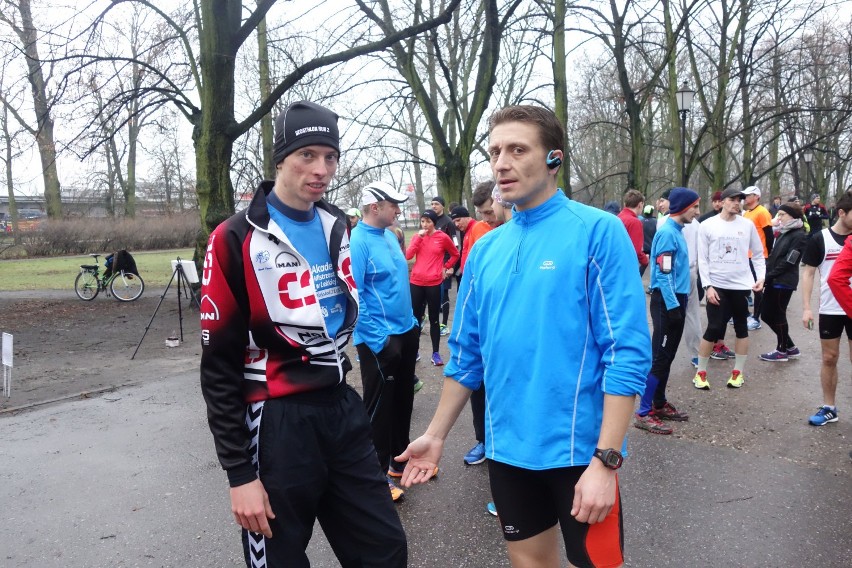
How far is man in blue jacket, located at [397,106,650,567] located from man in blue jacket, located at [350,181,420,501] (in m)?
1.90

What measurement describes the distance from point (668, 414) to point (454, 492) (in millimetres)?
2364

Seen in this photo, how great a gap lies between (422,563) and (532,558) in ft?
4.46

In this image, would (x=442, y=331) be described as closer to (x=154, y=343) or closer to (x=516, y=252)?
(x=154, y=343)

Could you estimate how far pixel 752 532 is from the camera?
3.41 metres

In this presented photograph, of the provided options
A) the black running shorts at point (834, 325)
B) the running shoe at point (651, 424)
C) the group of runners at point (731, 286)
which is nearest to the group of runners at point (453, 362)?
the running shoe at point (651, 424)

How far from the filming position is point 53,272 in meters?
22.6

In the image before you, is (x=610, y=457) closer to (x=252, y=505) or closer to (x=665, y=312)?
(x=252, y=505)

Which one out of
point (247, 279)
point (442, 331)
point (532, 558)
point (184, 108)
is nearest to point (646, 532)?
point (532, 558)

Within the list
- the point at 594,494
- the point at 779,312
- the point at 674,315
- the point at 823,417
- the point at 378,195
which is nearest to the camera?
the point at 594,494

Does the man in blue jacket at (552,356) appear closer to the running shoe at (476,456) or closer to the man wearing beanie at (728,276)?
the running shoe at (476,456)

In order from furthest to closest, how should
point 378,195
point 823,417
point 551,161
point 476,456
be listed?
point 823,417 → point 476,456 → point 378,195 → point 551,161

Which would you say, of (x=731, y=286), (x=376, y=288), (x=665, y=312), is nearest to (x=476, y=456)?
(x=376, y=288)

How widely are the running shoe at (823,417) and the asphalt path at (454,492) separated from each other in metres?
0.08

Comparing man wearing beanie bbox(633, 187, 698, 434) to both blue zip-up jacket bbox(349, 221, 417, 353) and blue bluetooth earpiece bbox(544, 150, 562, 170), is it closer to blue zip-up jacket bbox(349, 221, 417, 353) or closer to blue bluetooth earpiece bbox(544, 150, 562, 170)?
blue zip-up jacket bbox(349, 221, 417, 353)
